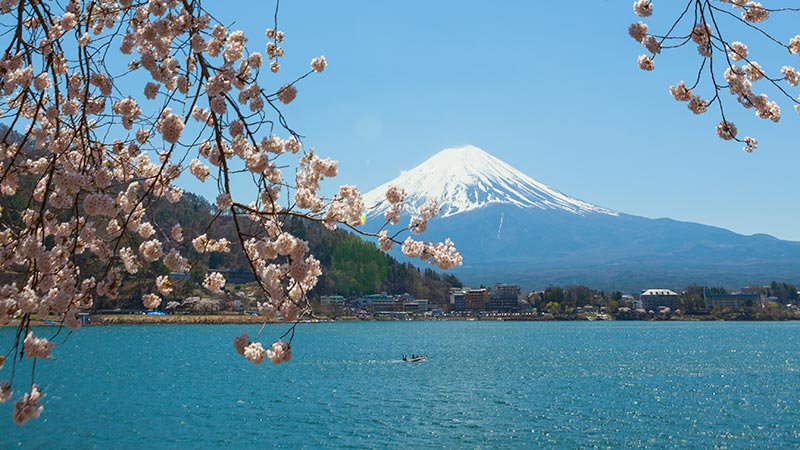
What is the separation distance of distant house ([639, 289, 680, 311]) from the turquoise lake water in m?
100

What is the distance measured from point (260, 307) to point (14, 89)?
181 centimetres

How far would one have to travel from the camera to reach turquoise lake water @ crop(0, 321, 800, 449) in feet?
52.6

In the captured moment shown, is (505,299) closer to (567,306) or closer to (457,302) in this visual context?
(457,302)

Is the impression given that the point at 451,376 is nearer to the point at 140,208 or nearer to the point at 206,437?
the point at 206,437

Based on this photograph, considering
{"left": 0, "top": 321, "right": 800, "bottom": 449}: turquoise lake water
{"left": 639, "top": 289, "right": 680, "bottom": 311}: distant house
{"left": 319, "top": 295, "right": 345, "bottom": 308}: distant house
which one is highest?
{"left": 639, "top": 289, "right": 680, "bottom": 311}: distant house

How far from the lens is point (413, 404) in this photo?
21.7 meters

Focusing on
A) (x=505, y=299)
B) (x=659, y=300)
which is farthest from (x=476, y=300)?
(x=659, y=300)

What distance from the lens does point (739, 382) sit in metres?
28.8

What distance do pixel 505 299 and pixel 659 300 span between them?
3441cm

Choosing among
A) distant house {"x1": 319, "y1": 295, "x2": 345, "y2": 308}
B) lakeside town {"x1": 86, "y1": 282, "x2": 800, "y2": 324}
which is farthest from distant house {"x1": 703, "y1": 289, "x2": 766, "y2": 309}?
distant house {"x1": 319, "y1": 295, "x2": 345, "y2": 308}

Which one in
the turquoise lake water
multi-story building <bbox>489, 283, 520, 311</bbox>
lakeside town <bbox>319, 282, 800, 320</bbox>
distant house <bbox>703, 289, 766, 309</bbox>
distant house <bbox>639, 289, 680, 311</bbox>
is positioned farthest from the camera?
multi-story building <bbox>489, 283, 520, 311</bbox>

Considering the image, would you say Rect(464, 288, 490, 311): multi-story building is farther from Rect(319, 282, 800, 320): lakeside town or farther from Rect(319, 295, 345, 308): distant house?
Rect(319, 295, 345, 308): distant house

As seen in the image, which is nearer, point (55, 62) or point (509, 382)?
point (55, 62)

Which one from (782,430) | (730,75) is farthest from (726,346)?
(730,75)
